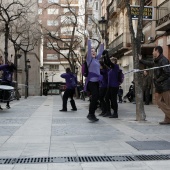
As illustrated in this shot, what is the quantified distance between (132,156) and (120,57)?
2822 centimetres

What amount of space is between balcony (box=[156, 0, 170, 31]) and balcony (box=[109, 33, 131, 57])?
8336mm

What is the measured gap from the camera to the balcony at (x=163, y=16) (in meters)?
17.8

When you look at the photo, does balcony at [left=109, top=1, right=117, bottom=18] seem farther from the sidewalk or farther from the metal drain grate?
the metal drain grate

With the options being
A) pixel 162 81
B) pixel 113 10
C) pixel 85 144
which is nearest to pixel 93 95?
pixel 162 81

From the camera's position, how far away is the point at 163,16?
61.8 feet

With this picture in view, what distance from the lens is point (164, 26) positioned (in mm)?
17766

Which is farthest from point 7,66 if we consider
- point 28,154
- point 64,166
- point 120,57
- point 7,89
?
point 120,57

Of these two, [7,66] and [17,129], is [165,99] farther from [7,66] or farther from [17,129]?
[7,66]

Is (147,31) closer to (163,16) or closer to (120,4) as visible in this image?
(163,16)

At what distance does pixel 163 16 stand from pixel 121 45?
1032cm

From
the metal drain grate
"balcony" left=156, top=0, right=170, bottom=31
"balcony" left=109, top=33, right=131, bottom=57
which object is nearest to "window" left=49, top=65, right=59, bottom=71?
"balcony" left=109, top=33, right=131, bottom=57

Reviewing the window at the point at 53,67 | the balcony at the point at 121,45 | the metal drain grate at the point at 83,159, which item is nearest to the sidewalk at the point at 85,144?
the metal drain grate at the point at 83,159

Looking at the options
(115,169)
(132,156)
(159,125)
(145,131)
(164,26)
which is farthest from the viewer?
(164,26)

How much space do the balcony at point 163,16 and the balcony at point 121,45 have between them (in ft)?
27.3
